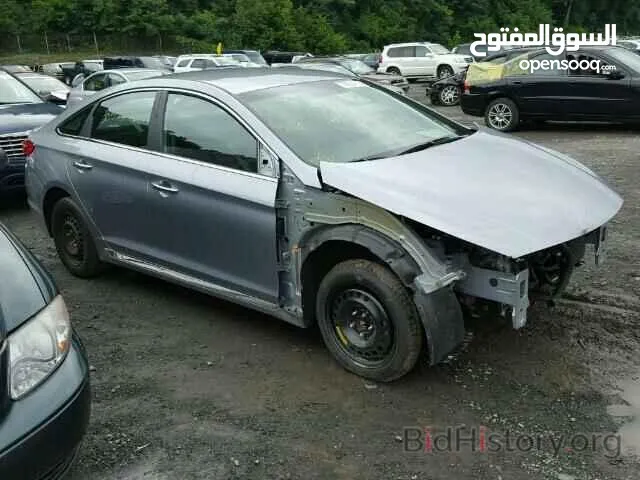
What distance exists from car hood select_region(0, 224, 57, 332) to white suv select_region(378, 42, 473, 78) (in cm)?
2828

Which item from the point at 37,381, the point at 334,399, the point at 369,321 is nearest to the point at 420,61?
the point at 369,321

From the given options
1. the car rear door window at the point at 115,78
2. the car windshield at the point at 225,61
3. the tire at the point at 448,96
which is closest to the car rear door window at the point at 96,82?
the car rear door window at the point at 115,78

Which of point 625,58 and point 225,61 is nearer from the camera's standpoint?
point 625,58

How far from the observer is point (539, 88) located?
12.7 metres

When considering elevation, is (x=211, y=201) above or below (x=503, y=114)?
above

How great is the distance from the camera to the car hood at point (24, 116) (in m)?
7.86

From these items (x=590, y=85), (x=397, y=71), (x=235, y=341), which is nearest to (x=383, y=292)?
(x=235, y=341)

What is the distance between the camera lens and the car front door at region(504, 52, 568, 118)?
41.1 ft

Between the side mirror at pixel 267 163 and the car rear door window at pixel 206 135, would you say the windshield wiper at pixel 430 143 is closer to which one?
the side mirror at pixel 267 163

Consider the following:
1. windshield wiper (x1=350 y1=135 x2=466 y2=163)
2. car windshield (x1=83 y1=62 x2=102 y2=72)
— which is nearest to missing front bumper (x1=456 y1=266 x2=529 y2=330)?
windshield wiper (x1=350 y1=135 x2=466 y2=163)

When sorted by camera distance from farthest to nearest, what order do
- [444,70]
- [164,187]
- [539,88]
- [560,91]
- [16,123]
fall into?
[444,70]
[539,88]
[560,91]
[16,123]
[164,187]

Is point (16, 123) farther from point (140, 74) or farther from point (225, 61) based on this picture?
point (225, 61)

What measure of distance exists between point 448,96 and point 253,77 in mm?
15498

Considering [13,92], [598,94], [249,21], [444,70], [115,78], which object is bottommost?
[444,70]
